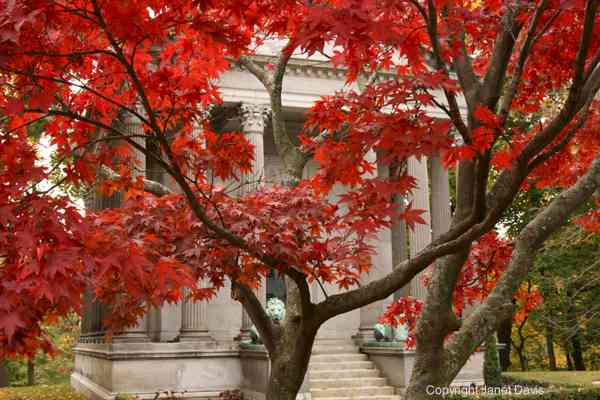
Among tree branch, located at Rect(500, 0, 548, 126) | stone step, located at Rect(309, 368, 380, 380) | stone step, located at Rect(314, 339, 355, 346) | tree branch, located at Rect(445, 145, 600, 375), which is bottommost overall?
stone step, located at Rect(309, 368, 380, 380)

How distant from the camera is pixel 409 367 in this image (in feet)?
70.4

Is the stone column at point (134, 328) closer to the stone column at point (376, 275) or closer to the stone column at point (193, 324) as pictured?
the stone column at point (193, 324)

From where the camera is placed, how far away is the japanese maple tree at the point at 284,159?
16.6ft

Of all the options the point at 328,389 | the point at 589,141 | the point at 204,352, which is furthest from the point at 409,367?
the point at 589,141

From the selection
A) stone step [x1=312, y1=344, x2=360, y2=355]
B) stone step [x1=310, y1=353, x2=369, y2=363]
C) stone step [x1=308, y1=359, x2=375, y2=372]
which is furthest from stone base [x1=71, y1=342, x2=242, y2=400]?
stone step [x1=312, y1=344, x2=360, y2=355]

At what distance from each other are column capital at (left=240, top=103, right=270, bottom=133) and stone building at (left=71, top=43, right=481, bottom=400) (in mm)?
37

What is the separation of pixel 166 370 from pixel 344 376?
19.9 feet

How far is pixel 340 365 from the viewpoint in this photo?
2356 centimetres

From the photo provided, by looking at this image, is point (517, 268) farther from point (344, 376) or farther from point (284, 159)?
point (344, 376)

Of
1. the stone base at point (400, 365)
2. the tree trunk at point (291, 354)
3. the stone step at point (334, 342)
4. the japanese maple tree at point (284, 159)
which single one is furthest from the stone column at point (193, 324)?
the tree trunk at point (291, 354)

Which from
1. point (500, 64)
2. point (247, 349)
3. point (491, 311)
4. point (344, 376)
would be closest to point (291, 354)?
point (491, 311)

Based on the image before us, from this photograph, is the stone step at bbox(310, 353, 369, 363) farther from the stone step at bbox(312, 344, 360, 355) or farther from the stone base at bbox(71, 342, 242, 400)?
the stone base at bbox(71, 342, 242, 400)

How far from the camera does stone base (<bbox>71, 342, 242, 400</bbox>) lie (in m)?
20.9

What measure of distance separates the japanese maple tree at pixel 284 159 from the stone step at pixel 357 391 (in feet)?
38.9
